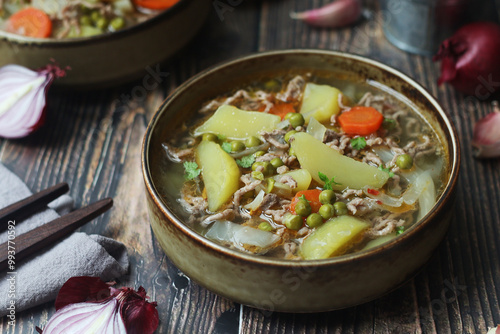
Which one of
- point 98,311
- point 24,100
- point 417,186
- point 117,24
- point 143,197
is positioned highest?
point 117,24

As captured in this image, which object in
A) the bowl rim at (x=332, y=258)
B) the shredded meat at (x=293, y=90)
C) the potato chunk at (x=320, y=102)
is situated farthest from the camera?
the shredded meat at (x=293, y=90)

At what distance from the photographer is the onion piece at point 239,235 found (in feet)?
8.61

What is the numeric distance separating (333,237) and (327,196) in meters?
0.22

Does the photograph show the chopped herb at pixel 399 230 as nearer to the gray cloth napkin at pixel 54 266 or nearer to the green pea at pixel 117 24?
the gray cloth napkin at pixel 54 266

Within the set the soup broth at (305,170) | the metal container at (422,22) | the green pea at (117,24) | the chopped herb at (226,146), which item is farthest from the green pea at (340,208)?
the green pea at (117,24)

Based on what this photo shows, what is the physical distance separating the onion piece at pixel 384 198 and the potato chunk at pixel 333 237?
176mm

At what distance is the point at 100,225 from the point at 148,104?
44.5 inches

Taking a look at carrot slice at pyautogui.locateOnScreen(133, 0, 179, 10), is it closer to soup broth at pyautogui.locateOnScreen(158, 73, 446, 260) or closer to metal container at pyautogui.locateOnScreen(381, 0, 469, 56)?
soup broth at pyautogui.locateOnScreen(158, 73, 446, 260)

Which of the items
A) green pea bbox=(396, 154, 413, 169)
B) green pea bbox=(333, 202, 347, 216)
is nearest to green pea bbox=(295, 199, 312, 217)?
green pea bbox=(333, 202, 347, 216)

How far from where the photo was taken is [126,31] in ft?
12.1

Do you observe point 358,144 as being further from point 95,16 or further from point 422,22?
point 95,16

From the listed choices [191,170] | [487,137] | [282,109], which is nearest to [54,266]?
[191,170]

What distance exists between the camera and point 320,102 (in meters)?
3.27

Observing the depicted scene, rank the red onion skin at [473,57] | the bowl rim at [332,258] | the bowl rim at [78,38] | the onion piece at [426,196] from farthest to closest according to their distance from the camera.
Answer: the red onion skin at [473,57] → the bowl rim at [78,38] → the onion piece at [426,196] → the bowl rim at [332,258]
